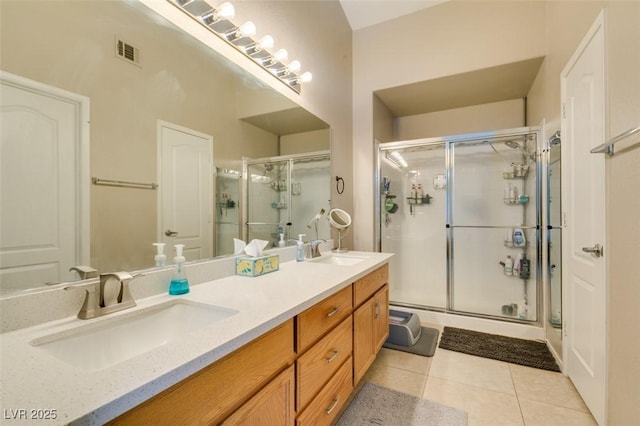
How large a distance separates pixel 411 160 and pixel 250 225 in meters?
2.43

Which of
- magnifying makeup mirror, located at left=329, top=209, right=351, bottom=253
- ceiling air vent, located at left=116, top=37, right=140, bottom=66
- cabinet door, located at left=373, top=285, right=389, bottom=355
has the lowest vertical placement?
cabinet door, located at left=373, top=285, right=389, bottom=355

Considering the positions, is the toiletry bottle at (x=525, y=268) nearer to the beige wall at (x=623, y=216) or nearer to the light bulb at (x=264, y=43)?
the beige wall at (x=623, y=216)

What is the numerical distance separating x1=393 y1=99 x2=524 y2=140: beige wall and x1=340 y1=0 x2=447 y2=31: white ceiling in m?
1.23

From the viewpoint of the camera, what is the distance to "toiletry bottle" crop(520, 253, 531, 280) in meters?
2.82

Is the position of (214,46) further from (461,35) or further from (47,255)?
(461,35)

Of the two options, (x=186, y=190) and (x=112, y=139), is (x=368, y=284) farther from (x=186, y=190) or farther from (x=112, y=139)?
(x=112, y=139)

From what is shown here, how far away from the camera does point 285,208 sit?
79.7 inches

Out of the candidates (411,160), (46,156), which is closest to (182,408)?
(46,156)

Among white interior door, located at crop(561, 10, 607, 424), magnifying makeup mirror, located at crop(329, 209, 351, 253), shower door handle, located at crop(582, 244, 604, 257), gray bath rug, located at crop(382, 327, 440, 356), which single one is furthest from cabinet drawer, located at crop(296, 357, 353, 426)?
shower door handle, located at crop(582, 244, 604, 257)

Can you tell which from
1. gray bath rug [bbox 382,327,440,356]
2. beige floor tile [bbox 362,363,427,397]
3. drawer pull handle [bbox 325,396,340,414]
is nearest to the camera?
drawer pull handle [bbox 325,396,340,414]

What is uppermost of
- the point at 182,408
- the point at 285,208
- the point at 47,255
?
the point at 285,208

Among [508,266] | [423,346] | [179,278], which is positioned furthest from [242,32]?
[508,266]

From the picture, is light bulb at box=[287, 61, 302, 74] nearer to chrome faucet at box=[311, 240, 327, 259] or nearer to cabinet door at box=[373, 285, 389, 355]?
chrome faucet at box=[311, 240, 327, 259]

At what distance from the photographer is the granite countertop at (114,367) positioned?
0.46 m
